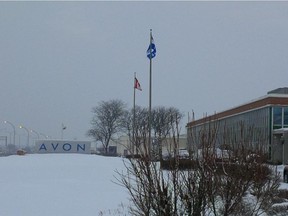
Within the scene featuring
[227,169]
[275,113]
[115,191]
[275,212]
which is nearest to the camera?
[227,169]

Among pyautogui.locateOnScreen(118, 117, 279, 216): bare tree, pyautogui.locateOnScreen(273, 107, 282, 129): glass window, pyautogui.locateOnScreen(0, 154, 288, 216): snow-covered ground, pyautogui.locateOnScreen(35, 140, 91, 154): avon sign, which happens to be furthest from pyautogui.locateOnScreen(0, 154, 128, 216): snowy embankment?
pyautogui.locateOnScreen(273, 107, 282, 129): glass window

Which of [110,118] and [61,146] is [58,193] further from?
[110,118]

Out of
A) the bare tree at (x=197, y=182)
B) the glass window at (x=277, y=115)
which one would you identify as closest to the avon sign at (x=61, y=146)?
the glass window at (x=277, y=115)

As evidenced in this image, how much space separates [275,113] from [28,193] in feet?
154

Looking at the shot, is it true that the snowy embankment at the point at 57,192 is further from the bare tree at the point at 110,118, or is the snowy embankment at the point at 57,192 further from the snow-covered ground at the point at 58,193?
the bare tree at the point at 110,118

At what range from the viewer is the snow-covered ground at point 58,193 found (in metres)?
13.0

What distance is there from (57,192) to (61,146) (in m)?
39.7

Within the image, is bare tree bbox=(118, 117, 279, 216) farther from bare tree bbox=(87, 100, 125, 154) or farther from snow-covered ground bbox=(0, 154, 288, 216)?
bare tree bbox=(87, 100, 125, 154)

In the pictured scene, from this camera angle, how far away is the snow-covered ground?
13.0 m

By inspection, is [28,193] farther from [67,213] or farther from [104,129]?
[104,129]

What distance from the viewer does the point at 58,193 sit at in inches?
652

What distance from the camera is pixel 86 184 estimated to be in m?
20.1

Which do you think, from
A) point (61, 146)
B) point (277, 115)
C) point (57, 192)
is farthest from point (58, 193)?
point (277, 115)

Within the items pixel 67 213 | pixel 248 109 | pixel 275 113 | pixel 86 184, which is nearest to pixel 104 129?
pixel 248 109
